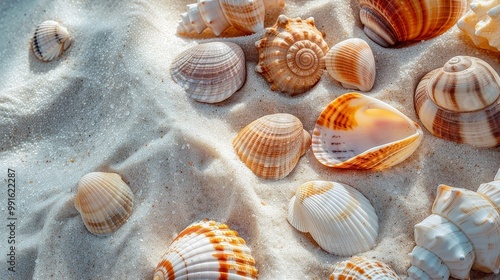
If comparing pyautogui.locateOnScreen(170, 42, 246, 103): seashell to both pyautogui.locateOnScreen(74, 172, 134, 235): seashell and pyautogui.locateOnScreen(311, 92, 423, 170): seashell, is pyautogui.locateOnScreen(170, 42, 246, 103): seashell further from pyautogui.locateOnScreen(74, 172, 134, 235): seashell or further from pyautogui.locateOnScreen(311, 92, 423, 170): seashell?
pyautogui.locateOnScreen(74, 172, 134, 235): seashell

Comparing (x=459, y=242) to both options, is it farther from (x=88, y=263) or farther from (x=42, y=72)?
(x=42, y=72)

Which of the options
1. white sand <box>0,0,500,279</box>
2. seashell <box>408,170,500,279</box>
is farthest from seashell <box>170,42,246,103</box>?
seashell <box>408,170,500,279</box>

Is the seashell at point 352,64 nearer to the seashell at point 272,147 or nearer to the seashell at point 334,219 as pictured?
the seashell at point 272,147

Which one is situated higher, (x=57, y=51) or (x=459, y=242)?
(x=57, y=51)

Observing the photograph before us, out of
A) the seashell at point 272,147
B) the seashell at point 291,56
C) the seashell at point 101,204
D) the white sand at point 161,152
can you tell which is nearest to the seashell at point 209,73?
the white sand at point 161,152

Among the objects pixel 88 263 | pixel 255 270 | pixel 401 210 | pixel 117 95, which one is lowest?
pixel 401 210

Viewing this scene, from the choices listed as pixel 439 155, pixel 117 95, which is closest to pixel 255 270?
pixel 439 155

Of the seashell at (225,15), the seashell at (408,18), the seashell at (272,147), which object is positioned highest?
the seashell at (225,15)
